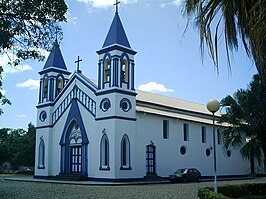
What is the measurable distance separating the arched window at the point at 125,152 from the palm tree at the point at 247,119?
9763 mm

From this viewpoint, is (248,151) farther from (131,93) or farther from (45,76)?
(45,76)

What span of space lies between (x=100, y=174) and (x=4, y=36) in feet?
67.5

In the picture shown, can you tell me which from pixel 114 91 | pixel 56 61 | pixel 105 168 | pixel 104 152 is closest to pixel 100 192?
pixel 105 168

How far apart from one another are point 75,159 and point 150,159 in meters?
6.83

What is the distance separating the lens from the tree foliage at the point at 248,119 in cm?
1791

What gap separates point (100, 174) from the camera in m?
29.8

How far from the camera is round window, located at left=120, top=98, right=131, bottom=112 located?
30163 mm

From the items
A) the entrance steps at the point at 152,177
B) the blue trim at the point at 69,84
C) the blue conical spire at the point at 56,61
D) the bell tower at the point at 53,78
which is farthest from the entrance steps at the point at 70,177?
the blue conical spire at the point at 56,61

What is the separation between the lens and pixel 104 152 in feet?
99.2

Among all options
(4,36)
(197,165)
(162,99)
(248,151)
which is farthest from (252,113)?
(162,99)

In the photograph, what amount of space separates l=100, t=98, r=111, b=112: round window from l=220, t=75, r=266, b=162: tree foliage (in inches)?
424

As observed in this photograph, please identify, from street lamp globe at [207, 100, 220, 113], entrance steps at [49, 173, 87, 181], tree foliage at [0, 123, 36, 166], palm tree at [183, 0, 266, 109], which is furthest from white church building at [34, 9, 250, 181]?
palm tree at [183, 0, 266, 109]

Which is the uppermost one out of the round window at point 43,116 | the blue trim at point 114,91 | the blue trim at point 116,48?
the blue trim at point 116,48

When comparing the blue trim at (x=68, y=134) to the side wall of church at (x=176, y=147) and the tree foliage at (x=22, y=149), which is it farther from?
the tree foliage at (x=22, y=149)
